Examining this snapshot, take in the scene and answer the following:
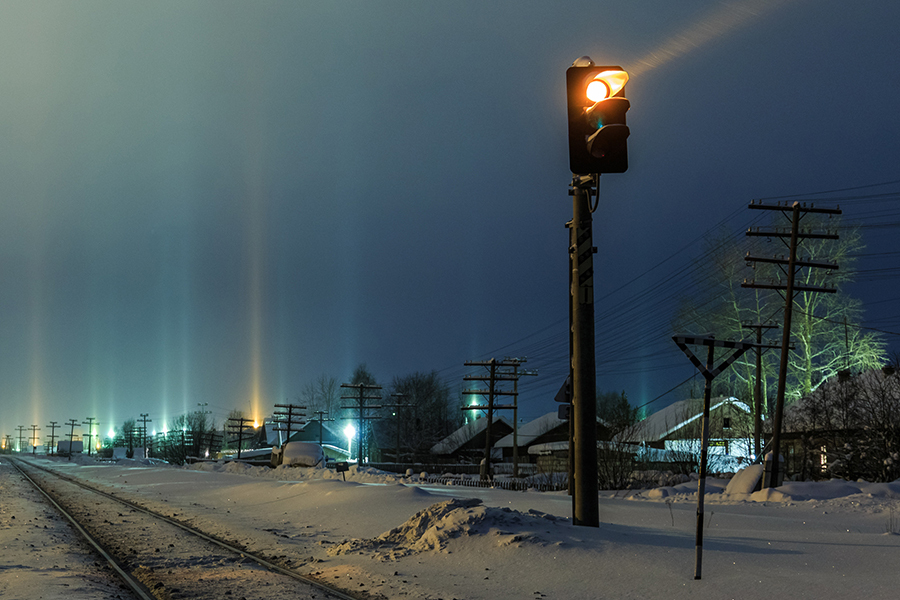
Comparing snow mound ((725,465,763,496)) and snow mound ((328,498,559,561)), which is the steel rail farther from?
snow mound ((725,465,763,496))

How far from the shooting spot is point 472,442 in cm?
9594

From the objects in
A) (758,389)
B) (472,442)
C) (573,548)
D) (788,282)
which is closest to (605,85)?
(573,548)

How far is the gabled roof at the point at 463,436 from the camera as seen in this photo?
313ft

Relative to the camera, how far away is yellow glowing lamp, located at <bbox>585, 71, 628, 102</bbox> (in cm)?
792

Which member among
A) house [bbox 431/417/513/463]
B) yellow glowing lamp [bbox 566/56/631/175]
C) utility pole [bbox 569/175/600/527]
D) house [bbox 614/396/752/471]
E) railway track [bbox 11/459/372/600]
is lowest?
house [bbox 431/417/513/463]

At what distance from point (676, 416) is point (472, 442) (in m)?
34.4

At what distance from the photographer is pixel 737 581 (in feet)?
28.6

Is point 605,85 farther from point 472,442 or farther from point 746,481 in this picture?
point 472,442

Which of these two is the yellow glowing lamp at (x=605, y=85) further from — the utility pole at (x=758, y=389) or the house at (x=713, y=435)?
the utility pole at (x=758, y=389)

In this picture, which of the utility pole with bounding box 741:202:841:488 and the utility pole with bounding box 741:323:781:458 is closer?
the utility pole with bounding box 741:202:841:488

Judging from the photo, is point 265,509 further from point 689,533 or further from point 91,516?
point 689,533

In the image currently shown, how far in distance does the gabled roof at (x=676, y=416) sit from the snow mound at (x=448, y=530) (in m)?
40.3

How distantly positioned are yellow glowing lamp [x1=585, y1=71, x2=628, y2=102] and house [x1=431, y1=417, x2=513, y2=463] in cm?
8591

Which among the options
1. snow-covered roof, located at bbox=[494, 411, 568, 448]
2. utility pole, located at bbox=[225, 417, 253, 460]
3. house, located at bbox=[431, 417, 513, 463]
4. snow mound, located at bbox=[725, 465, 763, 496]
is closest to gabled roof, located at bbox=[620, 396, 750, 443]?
snow-covered roof, located at bbox=[494, 411, 568, 448]
